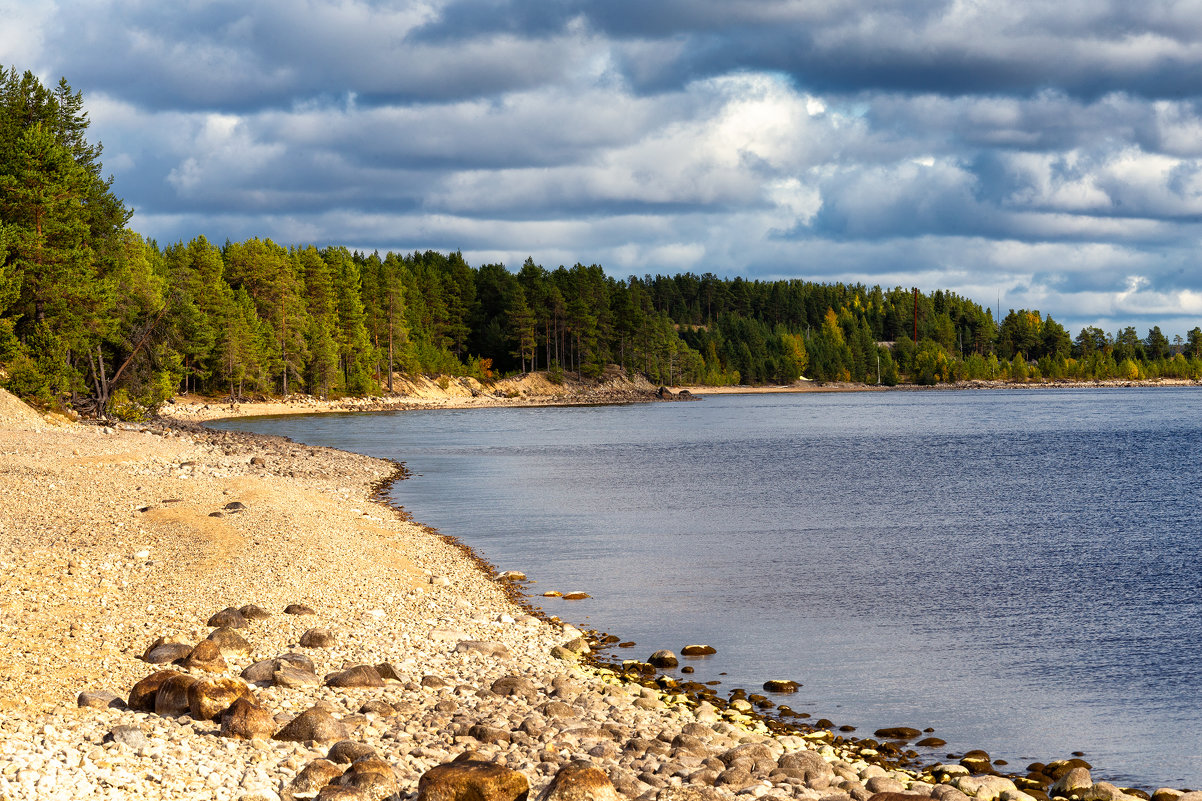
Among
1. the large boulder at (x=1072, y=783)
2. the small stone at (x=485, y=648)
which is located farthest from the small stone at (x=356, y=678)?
the large boulder at (x=1072, y=783)

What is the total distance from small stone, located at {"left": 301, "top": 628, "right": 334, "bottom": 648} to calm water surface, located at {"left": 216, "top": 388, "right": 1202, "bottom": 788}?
18.3ft

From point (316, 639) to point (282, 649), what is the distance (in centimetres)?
53

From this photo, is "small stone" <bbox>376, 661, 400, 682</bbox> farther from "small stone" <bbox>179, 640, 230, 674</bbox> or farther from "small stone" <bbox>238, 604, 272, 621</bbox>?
"small stone" <bbox>238, 604, 272, 621</bbox>

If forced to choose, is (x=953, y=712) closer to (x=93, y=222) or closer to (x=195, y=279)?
(x=93, y=222)

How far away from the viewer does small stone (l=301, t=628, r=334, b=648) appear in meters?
16.0

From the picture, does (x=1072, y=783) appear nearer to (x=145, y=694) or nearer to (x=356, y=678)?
(x=356, y=678)

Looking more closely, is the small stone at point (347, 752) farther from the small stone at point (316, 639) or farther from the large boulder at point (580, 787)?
the small stone at point (316, 639)

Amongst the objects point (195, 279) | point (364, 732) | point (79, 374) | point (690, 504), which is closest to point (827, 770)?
point (364, 732)

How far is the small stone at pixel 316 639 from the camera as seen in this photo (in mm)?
16014

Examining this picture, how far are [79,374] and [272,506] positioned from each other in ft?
120

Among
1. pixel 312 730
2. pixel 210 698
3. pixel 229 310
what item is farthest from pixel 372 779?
pixel 229 310

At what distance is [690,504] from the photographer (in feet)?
131

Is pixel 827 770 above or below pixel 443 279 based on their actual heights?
below

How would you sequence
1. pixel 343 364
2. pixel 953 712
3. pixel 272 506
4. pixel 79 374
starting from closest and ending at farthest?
pixel 953 712 → pixel 272 506 → pixel 79 374 → pixel 343 364
